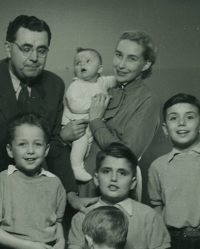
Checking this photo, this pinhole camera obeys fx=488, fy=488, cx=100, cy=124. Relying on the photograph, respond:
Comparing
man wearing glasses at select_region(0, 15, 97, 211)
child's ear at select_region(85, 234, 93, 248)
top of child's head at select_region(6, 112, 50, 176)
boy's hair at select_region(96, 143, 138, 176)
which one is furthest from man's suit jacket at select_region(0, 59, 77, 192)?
child's ear at select_region(85, 234, 93, 248)

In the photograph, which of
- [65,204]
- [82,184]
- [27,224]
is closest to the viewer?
[27,224]

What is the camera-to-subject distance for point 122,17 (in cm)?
318

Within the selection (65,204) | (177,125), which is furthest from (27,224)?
(177,125)

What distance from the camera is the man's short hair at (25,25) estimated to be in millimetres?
2783

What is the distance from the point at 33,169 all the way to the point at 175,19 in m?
1.45

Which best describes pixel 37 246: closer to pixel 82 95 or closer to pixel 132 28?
pixel 82 95

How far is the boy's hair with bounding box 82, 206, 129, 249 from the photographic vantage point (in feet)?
7.24

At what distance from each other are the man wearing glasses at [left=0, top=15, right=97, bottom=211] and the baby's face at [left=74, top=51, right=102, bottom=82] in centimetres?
16

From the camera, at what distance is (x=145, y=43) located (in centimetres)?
287

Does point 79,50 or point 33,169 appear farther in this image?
point 79,50

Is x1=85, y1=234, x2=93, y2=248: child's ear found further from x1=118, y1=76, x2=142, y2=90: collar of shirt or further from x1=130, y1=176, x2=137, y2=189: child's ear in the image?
x1=118, y1=76, x2=142, y2=90: collar of shirt

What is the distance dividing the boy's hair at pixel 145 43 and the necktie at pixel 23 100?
646mm

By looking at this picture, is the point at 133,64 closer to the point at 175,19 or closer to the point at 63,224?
the point at 175,19

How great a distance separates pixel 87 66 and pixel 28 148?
0.63 m
